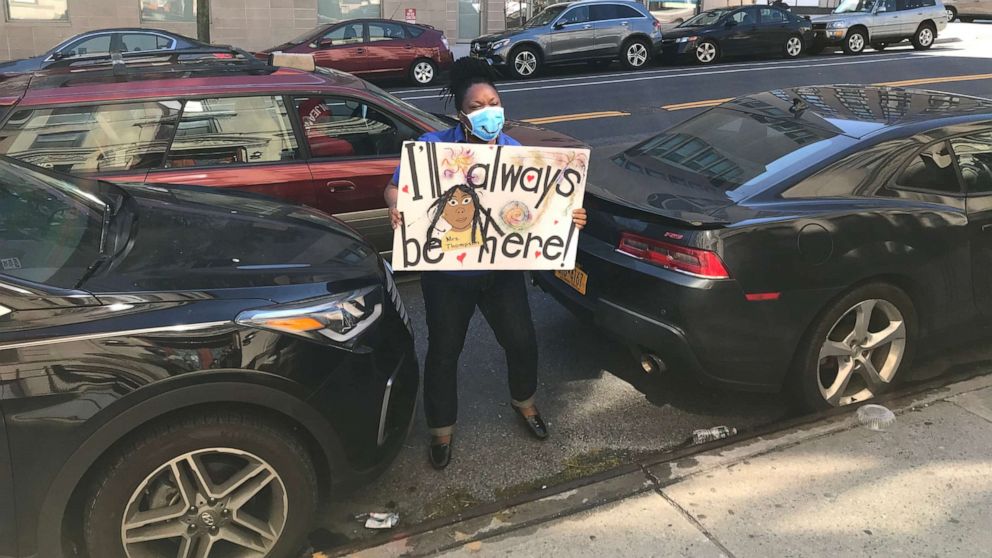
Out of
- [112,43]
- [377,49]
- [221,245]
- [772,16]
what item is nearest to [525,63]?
[377,49]

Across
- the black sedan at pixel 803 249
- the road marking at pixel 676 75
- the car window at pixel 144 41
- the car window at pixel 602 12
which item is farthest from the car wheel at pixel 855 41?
the black sedan at pixel 803 249

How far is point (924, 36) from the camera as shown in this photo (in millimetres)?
19188

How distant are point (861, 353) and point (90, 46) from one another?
13.0 metres

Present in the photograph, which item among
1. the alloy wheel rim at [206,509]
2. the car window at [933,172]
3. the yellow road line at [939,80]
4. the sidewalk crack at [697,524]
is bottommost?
the sidewalk crack at [697,524]

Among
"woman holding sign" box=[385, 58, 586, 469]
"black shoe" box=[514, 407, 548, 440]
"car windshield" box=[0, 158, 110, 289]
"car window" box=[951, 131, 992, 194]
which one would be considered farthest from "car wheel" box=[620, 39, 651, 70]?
"car windshield" box=[0, 158, 110, 289]

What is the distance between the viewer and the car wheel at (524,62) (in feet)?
50.2

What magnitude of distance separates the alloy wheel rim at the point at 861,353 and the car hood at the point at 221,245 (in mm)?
2170

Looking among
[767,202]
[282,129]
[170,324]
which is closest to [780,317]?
[767,202]

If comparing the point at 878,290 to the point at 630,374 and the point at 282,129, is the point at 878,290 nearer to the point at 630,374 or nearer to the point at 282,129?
the point at 630,374

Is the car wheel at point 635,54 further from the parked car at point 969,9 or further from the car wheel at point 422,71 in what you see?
the parked car at point 969,9

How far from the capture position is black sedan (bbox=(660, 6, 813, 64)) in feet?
55.9

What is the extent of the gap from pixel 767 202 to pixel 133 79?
373cm

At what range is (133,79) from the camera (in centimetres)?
455

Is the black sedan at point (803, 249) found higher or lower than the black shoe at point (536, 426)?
higher
